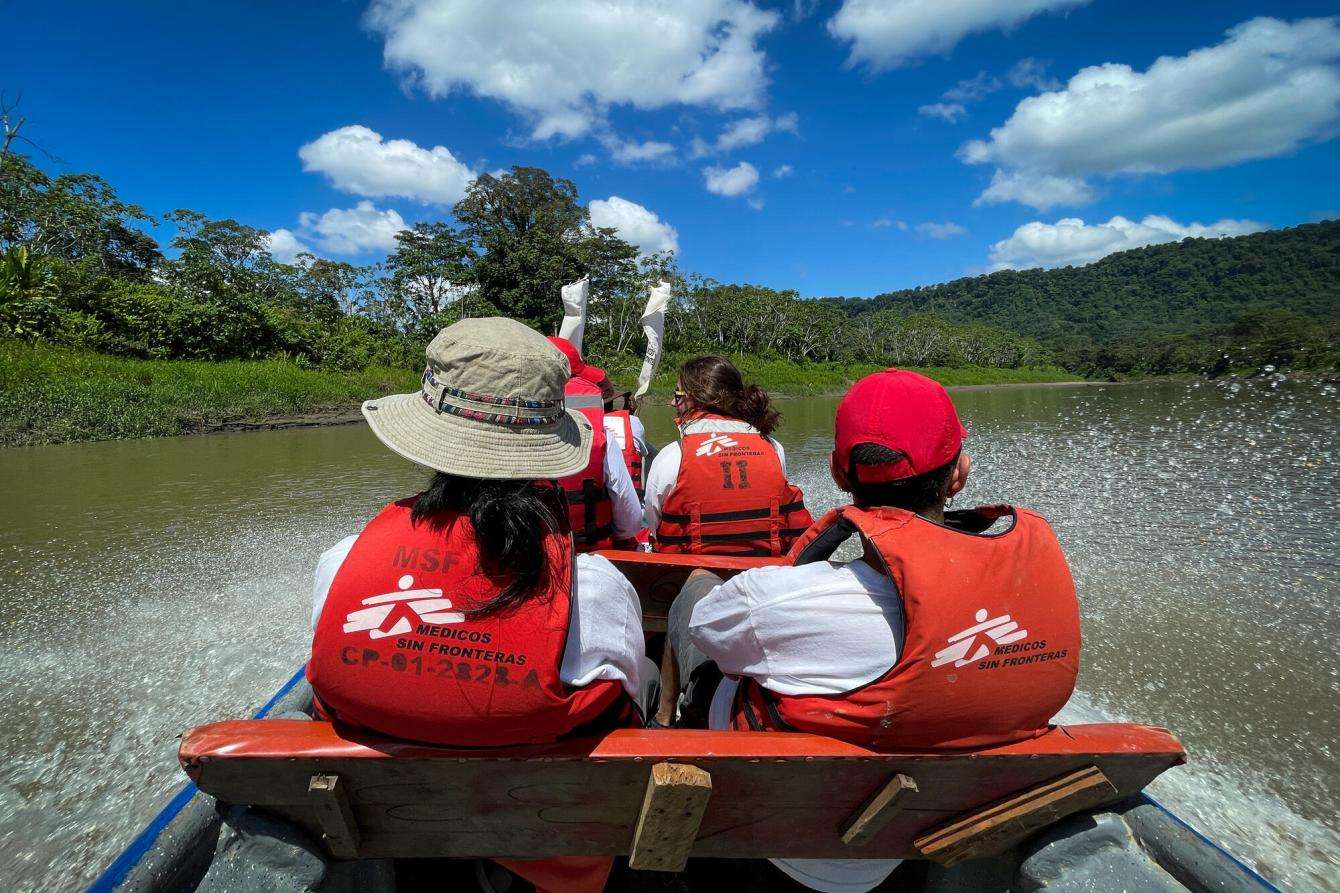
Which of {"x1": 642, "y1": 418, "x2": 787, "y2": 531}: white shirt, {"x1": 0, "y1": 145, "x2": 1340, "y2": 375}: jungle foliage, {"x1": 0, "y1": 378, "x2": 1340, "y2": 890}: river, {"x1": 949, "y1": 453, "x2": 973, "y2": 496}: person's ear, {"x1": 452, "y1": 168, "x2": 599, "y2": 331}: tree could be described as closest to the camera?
{"x1": 949, "y1": 453, "x2": 973, "y2": 496}: person's ear

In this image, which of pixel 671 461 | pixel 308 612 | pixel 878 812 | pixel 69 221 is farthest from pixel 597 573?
pixel 69 221

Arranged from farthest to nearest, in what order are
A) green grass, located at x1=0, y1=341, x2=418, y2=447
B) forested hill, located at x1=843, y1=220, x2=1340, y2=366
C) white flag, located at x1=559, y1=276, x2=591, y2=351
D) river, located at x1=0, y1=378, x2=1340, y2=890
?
forested hill, located at x1=843, y1=220, x2=1340, y2=366
green grass, located at x1=0, y1=341, x2=418, y2=447
white flag, located at x1=559, y1=276, x2=591, y2=351
river, located at x1=0, y1=378, x2=1340, y2=890

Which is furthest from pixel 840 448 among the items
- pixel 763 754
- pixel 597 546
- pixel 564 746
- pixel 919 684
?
pixel 597 546

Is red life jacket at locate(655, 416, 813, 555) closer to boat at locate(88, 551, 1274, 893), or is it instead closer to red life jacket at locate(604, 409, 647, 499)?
red life jacket at locate(604, 409, 647, 499)

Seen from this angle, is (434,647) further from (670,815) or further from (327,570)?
(670,815)

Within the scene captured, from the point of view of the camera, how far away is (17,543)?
503 cm

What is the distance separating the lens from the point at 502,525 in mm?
1146

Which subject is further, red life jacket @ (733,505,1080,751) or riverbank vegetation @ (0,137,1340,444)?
riverbank vegetation @ (0,137,1340,444)

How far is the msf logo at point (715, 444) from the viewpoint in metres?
2.62

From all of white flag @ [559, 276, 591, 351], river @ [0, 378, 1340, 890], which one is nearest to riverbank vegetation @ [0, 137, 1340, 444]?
river @ [0, 378, 1340, 890]

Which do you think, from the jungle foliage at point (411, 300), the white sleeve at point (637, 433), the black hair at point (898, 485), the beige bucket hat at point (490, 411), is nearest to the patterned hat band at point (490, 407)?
the beige bucket hat at point (490, 411)

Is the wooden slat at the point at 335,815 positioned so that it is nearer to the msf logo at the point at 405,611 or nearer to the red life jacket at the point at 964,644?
the msf logo at the point at 405,611

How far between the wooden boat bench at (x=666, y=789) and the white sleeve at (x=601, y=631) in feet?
0.44

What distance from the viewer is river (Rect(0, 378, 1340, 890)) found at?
2217mm
